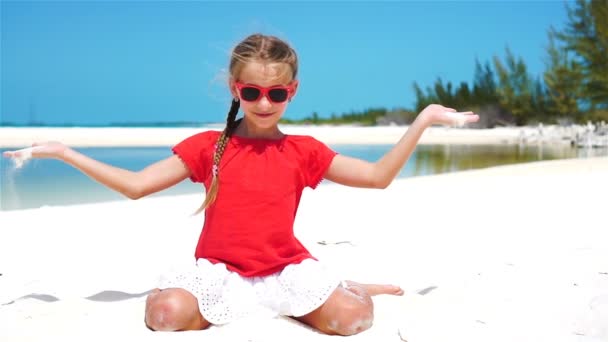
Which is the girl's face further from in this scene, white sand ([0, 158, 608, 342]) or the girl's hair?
white sand ([0, 158, 608, 342])

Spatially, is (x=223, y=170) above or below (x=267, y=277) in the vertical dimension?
above

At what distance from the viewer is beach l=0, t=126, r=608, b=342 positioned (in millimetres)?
2582

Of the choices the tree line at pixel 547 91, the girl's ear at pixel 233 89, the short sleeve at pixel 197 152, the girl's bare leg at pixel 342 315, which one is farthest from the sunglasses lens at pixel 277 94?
the tree line at pixel 547 91

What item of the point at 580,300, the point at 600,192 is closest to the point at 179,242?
the point at 580,300

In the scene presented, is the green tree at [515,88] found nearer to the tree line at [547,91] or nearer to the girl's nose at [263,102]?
the tree line at [547,91]

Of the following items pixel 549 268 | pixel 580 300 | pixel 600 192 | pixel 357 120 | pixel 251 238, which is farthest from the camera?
pixel 357 120

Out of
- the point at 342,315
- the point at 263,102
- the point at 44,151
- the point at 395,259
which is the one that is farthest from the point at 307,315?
the point at 395,259

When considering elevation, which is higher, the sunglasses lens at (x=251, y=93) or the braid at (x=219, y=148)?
the sunglasses lens at (x=251, y=93)

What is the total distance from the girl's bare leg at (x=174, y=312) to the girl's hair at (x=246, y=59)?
1.20ft

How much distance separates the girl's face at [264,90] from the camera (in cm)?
266

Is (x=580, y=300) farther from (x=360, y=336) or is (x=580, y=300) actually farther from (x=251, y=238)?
(x=251, y=238)

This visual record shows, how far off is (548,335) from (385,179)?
896mm

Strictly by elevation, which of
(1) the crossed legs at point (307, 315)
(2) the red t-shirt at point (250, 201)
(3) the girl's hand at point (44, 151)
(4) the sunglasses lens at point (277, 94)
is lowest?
(1) the crossed legs at point (307, 315)

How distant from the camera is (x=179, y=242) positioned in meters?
4.50
